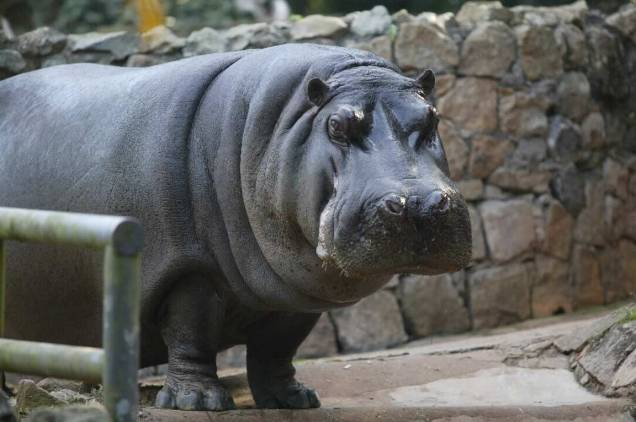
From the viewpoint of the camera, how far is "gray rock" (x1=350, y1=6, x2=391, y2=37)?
8336mm

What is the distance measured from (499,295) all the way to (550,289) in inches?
16.7

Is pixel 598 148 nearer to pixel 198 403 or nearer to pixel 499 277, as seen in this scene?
pixel 499 277

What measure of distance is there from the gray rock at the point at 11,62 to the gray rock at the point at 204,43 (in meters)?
1.03

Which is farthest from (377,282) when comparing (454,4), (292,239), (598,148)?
(454,4)

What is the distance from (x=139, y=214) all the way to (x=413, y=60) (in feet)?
12.9

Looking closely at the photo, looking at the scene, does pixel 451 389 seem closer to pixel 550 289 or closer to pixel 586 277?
pixel 550 289

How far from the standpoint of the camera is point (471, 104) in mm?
8492

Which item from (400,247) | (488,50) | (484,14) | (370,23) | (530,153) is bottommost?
(530,153)

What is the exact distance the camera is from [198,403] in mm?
4621

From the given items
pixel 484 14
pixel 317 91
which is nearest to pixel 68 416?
pixel 317 91

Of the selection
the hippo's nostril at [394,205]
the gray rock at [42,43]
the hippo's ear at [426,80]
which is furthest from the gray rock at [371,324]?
the hippo's nostril at [394,205]

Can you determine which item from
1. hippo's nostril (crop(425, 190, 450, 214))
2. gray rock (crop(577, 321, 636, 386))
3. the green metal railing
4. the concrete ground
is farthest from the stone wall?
the green metal railing

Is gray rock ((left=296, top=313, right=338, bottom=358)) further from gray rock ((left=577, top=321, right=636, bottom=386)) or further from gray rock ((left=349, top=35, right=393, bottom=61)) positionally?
gray rock ((left=577, top=321, right=636, bottom=386))

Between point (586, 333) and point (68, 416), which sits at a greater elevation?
point (68, 416)
